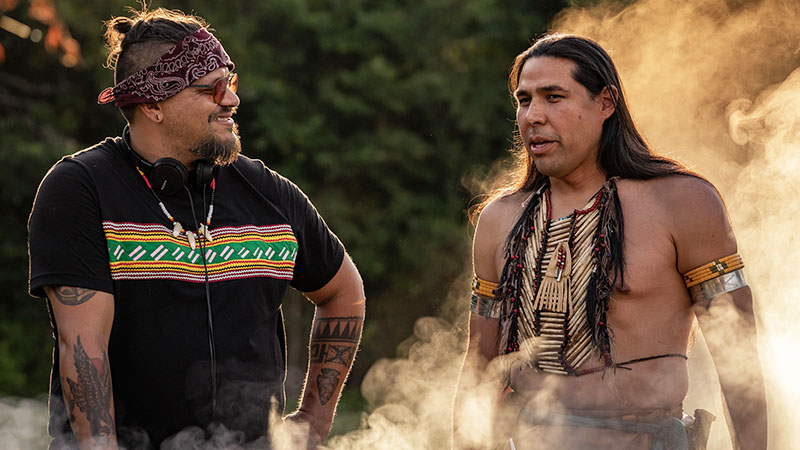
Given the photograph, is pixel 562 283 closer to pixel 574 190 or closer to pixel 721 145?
pixel 574 190

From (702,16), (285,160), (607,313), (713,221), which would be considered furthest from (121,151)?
(285,160)

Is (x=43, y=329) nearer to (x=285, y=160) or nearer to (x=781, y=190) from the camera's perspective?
(x=285, y=160)

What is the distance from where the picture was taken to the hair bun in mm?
3367

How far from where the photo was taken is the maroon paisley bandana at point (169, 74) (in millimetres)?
3299

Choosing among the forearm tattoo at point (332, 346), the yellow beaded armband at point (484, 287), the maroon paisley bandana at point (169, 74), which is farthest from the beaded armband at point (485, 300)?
the maroon paisley bandana at point (169, 74)

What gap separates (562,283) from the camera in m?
3.36

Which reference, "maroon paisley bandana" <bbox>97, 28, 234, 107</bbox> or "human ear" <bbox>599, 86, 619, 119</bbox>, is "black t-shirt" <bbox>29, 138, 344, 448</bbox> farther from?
"human ear" <bbox>599, 86, 619, 119</bbox>

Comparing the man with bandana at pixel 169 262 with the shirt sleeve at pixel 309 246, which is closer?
the man with bandana at pixel 169 262

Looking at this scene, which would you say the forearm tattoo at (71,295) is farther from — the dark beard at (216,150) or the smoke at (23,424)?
the smoke at (23,424)

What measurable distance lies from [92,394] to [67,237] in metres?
0.48

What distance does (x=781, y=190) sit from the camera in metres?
4.59

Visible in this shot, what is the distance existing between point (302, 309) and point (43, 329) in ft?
11.0

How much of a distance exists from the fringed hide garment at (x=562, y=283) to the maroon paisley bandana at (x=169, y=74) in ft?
4.14

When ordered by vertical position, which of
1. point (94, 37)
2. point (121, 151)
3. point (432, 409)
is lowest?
point (432, 409)
